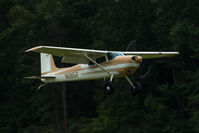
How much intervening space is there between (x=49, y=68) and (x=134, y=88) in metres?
5.09

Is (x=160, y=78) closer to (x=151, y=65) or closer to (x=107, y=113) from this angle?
(x=151, y=65)

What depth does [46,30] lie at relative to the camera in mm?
28766

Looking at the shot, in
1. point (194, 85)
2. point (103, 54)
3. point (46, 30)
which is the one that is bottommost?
point (194, 85)

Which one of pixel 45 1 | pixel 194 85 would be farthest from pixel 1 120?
pixel 194 85

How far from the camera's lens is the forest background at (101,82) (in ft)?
80.1

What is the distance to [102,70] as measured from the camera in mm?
16328

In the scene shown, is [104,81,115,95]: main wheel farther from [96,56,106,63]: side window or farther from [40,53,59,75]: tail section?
[40,53,59,75]: tail section

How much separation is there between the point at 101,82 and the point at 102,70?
1088cm

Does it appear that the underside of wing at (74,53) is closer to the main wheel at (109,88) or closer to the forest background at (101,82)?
the main wheel at (109,88)

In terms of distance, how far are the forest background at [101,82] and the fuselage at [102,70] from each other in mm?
7205

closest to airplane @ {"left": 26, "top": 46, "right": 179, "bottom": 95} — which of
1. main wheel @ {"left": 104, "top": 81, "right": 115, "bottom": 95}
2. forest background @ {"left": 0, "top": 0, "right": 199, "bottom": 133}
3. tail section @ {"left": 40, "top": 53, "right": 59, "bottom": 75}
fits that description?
main wheel @ {"left": 104, "top": 81, "right": 115, "bottom": 95}

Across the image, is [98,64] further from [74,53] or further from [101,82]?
[101,82]

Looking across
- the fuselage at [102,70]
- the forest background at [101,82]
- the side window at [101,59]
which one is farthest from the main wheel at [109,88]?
the forest background at [101,82]

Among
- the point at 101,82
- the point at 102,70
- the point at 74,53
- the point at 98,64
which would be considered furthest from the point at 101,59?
the point at 101,82
